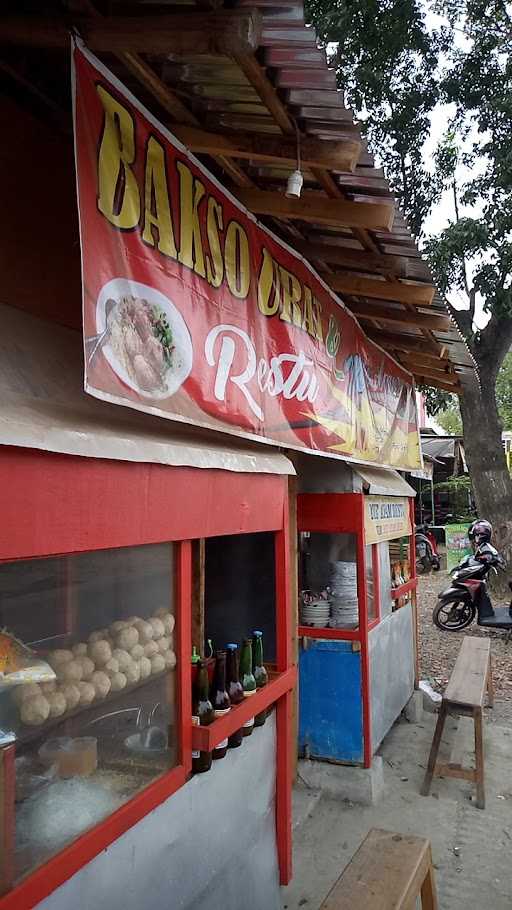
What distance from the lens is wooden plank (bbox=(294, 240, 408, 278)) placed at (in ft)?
12.6

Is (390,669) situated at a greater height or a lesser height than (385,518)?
lesser

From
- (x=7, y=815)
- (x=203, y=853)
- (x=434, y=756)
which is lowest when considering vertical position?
(x=434, y=756)

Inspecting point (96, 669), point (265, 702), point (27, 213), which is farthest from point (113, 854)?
point (27, 213)

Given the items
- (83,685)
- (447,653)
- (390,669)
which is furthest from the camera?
(447,653)

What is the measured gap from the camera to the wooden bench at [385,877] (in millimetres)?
2678

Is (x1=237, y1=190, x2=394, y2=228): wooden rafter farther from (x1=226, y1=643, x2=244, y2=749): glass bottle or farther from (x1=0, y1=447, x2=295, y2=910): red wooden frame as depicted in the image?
(x1=226, y1=643, x2=244, y2=749): glass bottle

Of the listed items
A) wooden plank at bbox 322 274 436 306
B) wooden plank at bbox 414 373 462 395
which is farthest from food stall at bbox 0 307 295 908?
wooden plank at bbox 414 373 462 395

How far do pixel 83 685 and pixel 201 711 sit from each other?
2.28ft

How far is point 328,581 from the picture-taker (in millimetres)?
Result: 5660

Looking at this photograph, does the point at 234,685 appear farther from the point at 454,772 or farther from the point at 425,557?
the point at 425,557

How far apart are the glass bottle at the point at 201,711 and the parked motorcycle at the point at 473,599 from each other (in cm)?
→ 778

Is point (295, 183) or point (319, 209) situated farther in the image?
point (319, 209)

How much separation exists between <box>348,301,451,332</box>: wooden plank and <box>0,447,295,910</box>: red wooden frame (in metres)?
2.09

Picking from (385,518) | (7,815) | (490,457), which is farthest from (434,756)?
(490,457)
